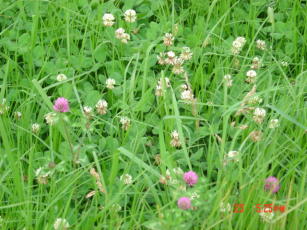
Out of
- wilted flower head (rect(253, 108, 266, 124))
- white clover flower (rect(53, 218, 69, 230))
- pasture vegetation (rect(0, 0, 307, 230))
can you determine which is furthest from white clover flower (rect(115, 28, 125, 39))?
white clover flower (rect(53, 218, 69, 230))

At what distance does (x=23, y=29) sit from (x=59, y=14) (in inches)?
8.0

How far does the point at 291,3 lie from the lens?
353cm

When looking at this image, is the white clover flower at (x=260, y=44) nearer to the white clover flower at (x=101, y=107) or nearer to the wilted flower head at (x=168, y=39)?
the wilted flower head at (x=168, y=39)

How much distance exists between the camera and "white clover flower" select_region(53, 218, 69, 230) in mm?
2066

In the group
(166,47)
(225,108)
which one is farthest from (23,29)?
(225,108)

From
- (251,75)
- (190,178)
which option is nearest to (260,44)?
(251,75)

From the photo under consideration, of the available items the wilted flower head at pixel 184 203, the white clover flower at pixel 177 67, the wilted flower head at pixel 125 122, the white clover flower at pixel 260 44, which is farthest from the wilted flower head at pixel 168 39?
the wilted flower head at pixel 184 203

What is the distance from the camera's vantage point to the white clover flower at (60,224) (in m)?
2.07

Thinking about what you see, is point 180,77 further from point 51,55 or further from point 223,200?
point 223,200

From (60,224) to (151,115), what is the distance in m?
0.79

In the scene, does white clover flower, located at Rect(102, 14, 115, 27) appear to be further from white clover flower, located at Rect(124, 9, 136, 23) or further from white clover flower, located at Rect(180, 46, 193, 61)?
white clover flower, located at Rect(180, 46, 193, 61)

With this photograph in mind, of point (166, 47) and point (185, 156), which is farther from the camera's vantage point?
point (166, 47)

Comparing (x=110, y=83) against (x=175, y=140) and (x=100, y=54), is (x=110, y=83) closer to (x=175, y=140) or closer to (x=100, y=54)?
(x=100, y=54)

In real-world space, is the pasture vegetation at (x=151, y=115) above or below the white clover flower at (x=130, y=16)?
below
